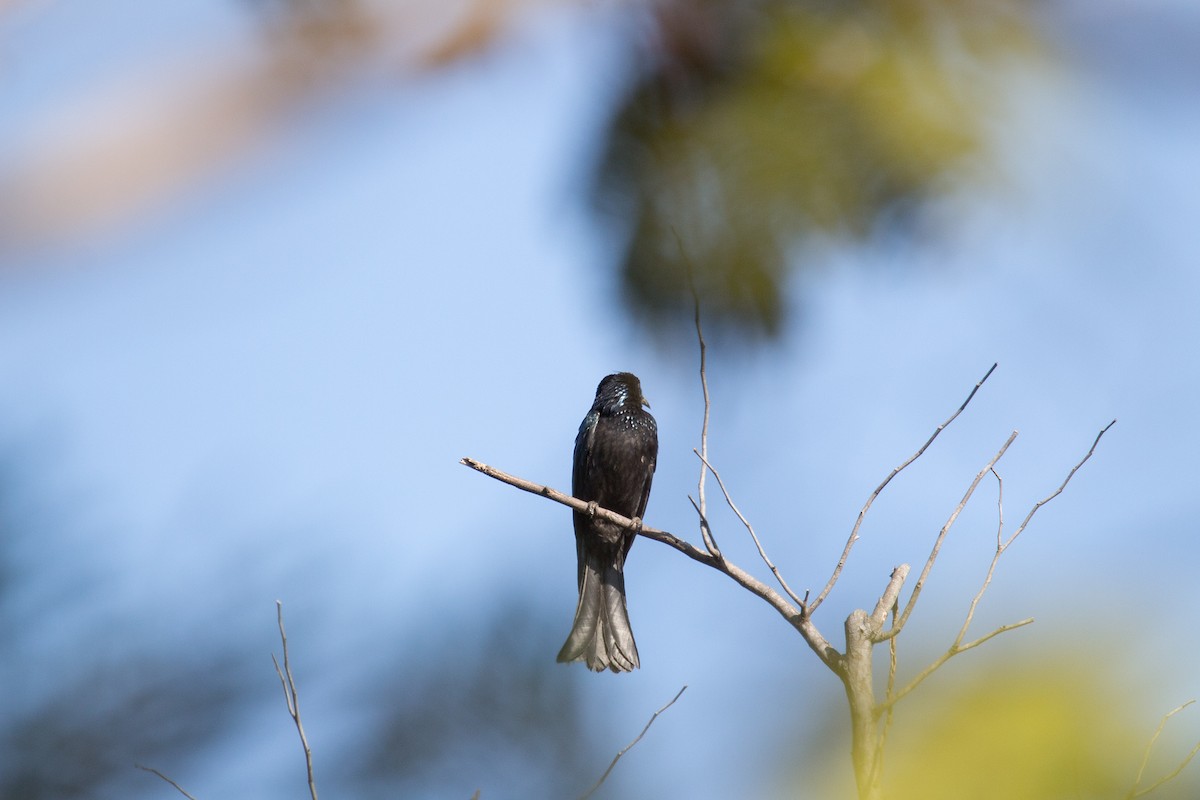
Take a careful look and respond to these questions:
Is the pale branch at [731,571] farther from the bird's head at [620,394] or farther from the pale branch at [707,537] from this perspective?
the bird's head at [620,394]

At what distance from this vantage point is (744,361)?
261cm

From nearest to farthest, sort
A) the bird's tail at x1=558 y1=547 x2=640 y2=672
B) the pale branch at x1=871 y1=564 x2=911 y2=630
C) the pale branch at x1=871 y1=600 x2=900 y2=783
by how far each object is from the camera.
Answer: the pale branch at x1=871 y1=600 x2=900 y2=783, the pale branch at x1=871 y1=564 x2=911 y2=630, the bird's tail at x1=558 y1=547 x2=640 y2=672

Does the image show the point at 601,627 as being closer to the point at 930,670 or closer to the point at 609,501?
the point at 609,501

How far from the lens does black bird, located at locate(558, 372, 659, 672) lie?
16.8 feet

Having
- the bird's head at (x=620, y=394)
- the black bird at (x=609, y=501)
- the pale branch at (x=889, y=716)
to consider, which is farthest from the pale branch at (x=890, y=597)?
the bird's head at (x=620, y=394)

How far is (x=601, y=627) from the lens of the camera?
5.17 metres

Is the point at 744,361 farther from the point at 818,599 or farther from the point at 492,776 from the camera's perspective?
the point at 492,776

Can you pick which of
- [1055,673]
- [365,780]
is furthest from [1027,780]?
[365,780]

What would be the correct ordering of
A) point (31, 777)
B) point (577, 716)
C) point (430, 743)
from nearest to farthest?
point (31, 777) < point (430, 743) < point (577, 716)

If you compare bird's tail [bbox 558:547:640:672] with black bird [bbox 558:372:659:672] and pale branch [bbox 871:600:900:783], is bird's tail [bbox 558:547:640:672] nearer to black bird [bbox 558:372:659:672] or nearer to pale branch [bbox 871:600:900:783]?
black bird [bbox 558:372:659:672]

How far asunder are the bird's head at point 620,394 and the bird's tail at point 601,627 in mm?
760

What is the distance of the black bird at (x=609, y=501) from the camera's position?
16.8 ft

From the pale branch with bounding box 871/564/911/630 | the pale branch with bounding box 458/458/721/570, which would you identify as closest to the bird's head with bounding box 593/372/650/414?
the pale branch with bounding box 458/458/721/570

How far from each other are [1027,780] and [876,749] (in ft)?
1.99
